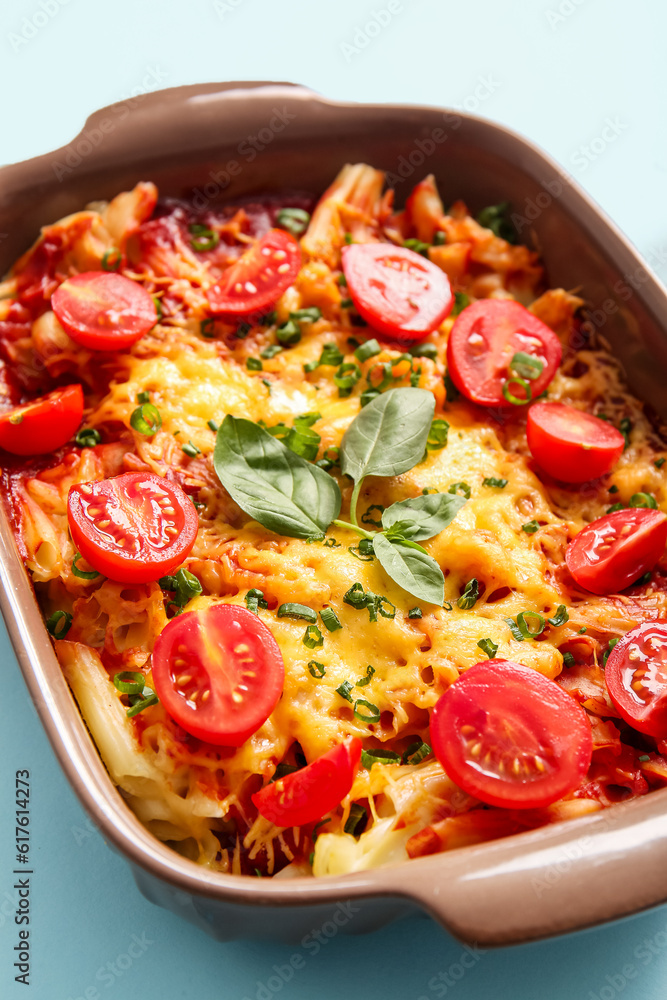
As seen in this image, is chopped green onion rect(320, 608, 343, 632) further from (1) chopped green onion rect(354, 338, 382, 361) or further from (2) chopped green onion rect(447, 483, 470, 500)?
(1) chopped green onion rect(354, 338, 382, 361)

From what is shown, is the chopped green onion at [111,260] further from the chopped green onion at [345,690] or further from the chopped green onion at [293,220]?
the chopped green onion at [345,690]

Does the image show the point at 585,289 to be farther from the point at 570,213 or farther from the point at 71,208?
the point at 71,208

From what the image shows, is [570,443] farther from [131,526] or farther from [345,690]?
[131,526]

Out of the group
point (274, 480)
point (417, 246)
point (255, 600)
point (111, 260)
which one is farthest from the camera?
point (417, 246)

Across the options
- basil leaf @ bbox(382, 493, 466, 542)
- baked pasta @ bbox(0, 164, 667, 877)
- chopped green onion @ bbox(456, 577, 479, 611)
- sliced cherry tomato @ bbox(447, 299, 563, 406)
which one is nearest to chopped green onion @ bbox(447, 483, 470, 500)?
baked pasta @ bbox(0, 164, 667, 877)

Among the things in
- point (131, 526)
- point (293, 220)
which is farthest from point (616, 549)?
point (293, 220)
